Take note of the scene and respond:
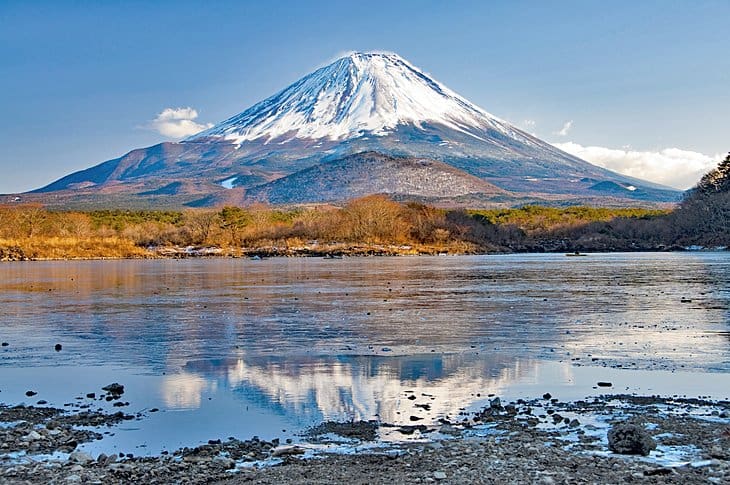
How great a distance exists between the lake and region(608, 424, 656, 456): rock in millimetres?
2740

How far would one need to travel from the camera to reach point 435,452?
884 centimetres

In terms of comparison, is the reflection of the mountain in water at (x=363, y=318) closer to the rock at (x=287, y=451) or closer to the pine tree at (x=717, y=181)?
the rock at (x=287, y=451)

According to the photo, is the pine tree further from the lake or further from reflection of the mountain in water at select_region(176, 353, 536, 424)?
reflection of the mountain in water at select_region(176, 353, 536, 424)

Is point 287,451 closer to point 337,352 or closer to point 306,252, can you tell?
point 337,352

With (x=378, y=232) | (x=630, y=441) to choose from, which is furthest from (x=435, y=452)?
(x=378, y=232)

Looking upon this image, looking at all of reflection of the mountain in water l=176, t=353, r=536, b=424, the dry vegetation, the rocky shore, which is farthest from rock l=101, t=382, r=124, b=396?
Answer: the dry vegetation

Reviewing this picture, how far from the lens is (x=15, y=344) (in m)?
18.1

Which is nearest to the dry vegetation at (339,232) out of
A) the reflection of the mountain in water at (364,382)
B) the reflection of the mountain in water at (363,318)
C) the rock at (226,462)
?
the reflection of the mountain in water at (363,318)

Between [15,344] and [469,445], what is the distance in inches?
509

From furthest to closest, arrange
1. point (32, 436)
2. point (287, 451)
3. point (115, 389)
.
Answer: point (115, 389) → point (32, 436) → point (287, 451)

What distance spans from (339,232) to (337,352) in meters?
77.9

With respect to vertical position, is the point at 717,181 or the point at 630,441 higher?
the point at 717,181

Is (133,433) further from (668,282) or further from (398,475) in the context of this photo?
(668,282)

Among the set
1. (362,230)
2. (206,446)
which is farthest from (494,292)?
(362,230)
